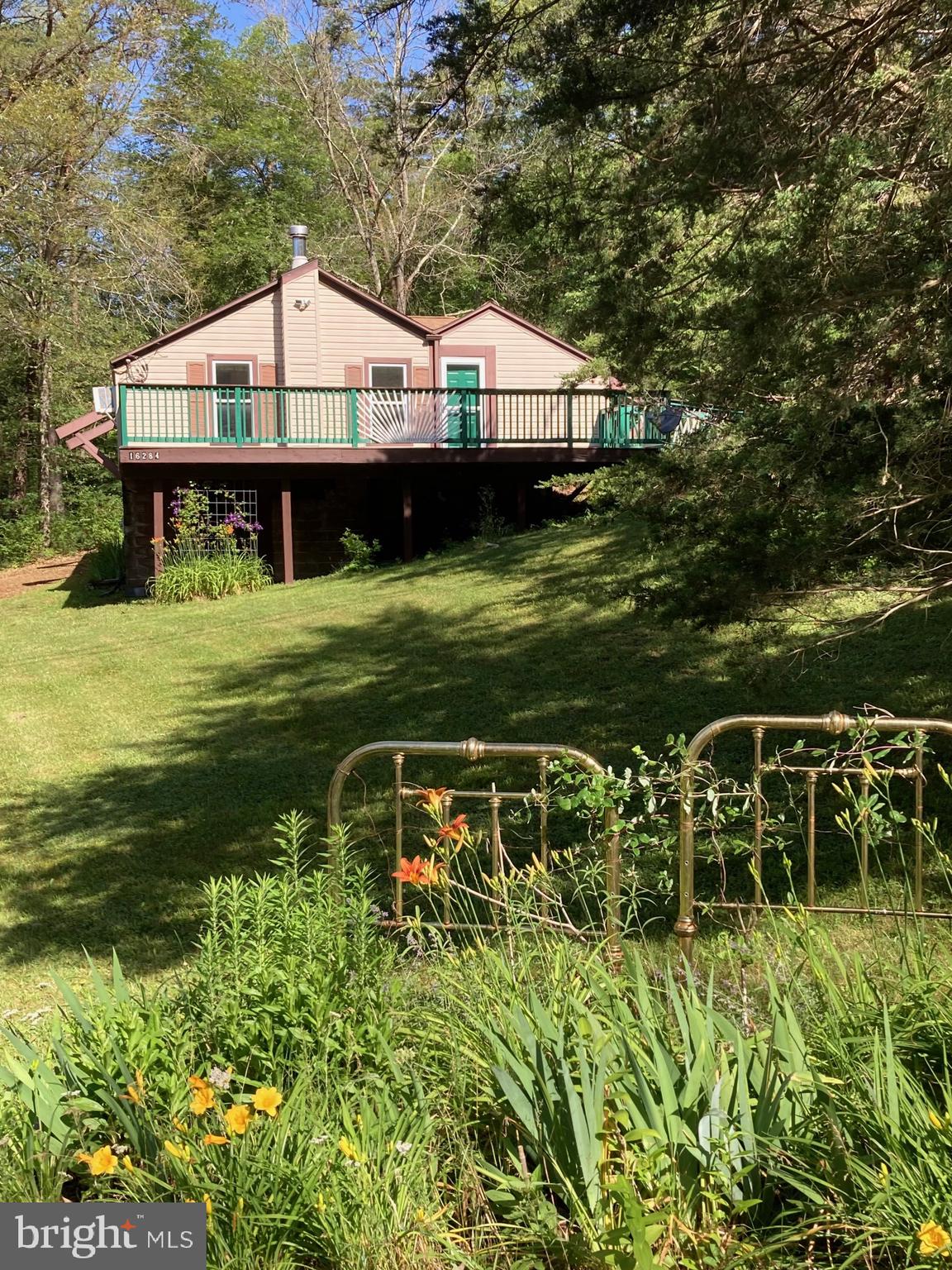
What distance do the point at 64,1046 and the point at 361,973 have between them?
777mm

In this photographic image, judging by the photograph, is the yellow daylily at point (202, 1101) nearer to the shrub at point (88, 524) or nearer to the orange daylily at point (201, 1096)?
the orange daylily at point (201, 1096)

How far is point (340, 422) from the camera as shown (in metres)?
20.4

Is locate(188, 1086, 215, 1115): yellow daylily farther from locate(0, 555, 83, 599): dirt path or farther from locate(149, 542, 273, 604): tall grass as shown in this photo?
locate(0, 555, 83, 599): dirt path

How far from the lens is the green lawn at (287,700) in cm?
695

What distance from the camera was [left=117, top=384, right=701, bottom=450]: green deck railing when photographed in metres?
19.4

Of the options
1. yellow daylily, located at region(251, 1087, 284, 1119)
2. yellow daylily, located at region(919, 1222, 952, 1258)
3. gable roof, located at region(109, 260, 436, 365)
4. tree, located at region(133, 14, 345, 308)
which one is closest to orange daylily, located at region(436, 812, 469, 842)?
yellow daylily, located at region(251, 1087, 284, 1119)

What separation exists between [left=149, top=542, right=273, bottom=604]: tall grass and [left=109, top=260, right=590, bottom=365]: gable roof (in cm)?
528

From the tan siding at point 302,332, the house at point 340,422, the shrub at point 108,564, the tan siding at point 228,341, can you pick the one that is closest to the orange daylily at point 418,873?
the house at point 340,422

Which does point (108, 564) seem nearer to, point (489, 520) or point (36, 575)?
point (36, 575)

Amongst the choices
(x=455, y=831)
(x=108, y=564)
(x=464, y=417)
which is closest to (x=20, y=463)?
(x=108, y=564)

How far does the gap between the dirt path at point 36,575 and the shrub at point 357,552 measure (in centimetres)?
724

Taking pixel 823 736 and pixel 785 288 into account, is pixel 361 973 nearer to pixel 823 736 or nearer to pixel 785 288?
pixel 785 288

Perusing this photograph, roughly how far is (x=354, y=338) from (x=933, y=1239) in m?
22.7

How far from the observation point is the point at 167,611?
17.4 metres
